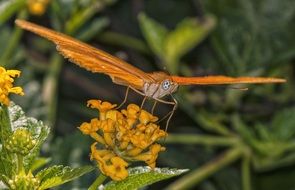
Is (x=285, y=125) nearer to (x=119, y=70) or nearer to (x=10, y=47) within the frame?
(x=10, y=47)

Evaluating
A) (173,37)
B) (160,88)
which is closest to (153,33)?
(173,37)

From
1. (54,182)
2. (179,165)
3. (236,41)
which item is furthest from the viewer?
(236,41)

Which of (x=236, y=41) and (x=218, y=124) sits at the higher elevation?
(x=236, y=41)

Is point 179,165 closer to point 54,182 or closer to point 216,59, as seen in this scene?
point 216,59

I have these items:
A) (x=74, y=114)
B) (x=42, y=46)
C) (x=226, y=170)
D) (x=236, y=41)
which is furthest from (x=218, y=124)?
(x=42, y=46)

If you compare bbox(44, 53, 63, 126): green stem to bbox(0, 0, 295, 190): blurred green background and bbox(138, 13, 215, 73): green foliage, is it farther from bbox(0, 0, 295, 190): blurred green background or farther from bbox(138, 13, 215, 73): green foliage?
bbox(138, 13, 215, 73): green foliage

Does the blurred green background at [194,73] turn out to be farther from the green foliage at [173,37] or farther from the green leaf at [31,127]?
the green leaf at [31,127]

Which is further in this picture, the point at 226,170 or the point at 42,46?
the point at 42,46
